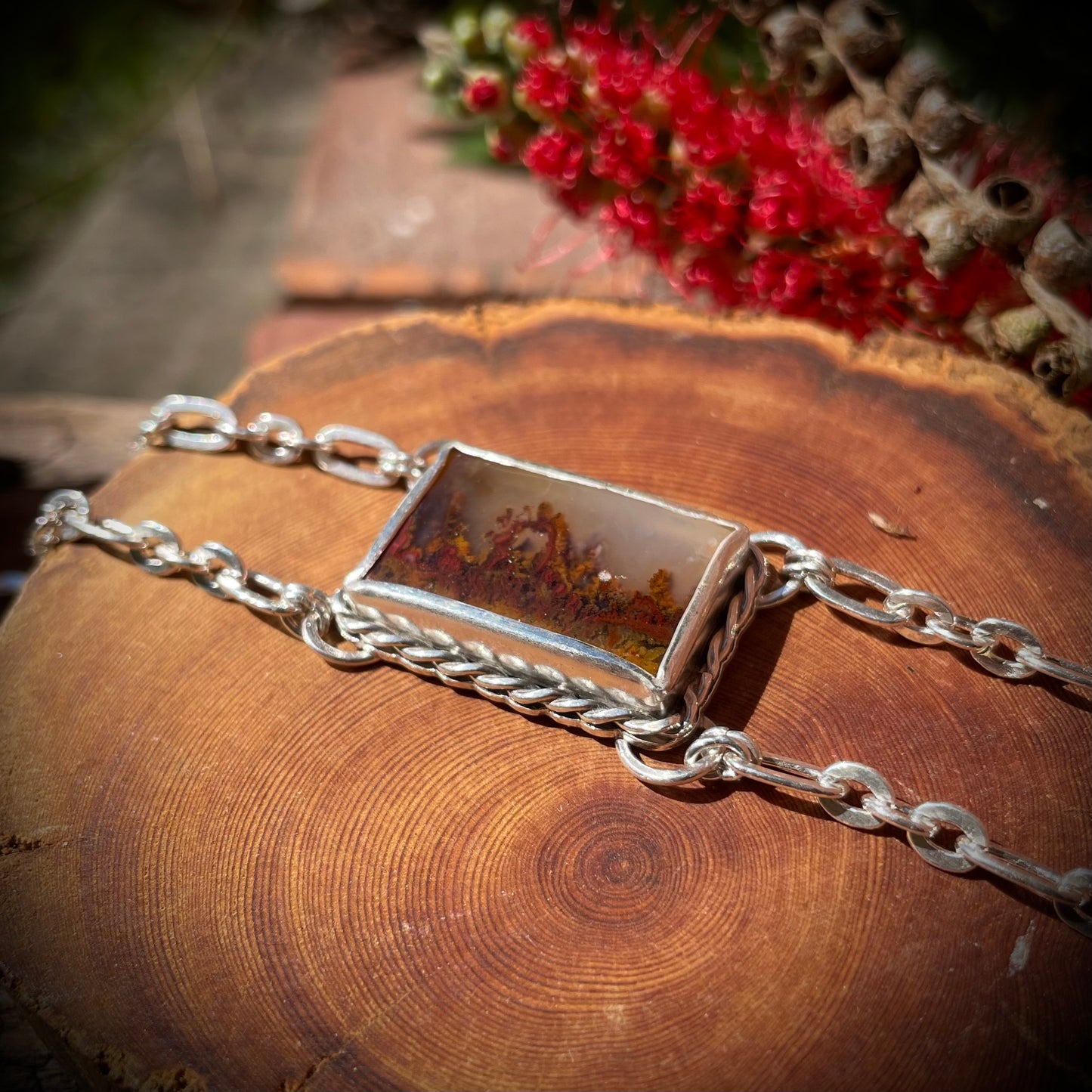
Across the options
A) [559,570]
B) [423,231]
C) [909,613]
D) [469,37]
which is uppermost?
[469,37]

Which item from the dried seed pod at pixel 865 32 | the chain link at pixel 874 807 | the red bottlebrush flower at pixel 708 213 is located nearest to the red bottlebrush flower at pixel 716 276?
the red bottlebrush flower at pixel 708 213

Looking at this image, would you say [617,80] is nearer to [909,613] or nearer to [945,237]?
[945,237]

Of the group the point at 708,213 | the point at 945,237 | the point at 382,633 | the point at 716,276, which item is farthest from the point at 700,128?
the point at 382,633

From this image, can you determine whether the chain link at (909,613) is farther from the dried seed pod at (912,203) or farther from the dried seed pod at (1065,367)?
the dried seed pod at (912,203)

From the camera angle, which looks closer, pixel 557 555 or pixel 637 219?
pixel 557 555

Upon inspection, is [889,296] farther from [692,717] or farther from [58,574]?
[58,574]

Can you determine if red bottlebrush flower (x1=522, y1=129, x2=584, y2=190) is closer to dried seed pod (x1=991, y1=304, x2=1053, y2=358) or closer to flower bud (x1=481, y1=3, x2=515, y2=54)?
flower bud (x1=481, y1=3, x2=515, y2=54)

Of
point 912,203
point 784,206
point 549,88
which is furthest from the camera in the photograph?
point 549,88
